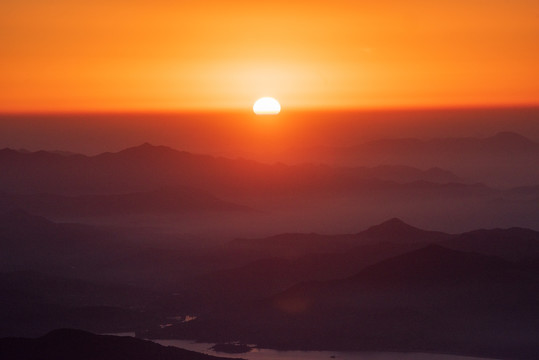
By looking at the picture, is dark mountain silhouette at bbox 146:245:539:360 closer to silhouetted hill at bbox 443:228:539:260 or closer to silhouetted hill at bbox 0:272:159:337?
silhouetted hill at bbox 0:272:159:337

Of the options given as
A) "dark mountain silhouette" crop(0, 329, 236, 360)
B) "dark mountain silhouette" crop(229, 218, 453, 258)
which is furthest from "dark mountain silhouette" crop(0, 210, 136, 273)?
"dark mountain silhouette" crop(0, 329, 236, 360)

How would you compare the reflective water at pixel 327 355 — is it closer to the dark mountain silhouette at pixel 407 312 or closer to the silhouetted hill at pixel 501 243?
the dark mountain silhouette at pixel 407 312

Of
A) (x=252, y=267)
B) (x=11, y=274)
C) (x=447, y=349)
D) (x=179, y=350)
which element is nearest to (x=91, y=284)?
(x=11, y=274)

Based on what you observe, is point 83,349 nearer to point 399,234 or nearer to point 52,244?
point 399,234

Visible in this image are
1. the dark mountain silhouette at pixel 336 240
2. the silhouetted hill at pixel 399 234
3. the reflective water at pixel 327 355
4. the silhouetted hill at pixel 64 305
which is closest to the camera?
the reflective water at pixel 327 355

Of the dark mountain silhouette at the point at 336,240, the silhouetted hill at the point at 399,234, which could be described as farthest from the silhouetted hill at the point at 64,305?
the silhouetted hill at the point at 399,234

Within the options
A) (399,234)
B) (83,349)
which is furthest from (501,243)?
(83,349)
